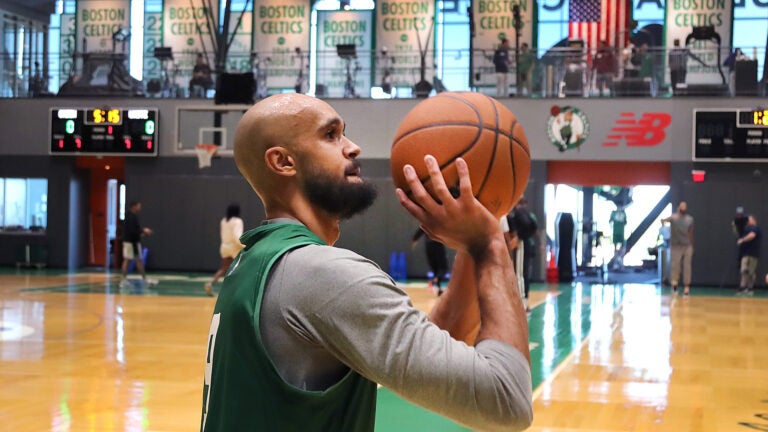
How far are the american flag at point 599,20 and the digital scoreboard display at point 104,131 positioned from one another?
11347mm

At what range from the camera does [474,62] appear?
974 inches

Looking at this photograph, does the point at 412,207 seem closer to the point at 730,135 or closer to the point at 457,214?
the point at 457,214

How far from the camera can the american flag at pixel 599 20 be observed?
82.2 ft

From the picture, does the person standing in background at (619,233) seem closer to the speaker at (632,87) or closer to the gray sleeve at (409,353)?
the speaker at (632,87)

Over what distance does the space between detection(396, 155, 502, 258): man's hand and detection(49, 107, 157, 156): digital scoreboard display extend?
2366 cm

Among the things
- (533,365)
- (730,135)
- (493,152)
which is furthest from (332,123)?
(730,135)

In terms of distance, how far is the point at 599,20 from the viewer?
2516 centimetres

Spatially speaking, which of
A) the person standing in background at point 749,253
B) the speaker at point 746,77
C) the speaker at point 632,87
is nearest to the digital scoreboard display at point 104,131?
the speaker at point 632,87

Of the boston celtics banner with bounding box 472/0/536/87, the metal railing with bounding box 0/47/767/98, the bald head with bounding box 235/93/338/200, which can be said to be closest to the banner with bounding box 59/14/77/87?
the metal railing with bounding box 0/47/767/98

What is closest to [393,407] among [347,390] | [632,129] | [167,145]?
[347,390]

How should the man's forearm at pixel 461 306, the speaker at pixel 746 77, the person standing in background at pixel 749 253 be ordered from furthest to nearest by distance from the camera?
the speaker at pixel 746 77, the person standing in background at pixel 749 253, the man's forearm at pixel 461 306

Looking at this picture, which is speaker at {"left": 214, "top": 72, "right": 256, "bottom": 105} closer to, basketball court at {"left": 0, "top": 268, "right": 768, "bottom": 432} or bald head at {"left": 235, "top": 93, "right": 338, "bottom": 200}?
basketball court at {"left": 0, "top": 268, "right": 768, "bottom": 432}

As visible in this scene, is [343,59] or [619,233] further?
[619,233]

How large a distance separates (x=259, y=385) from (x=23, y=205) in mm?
27232
